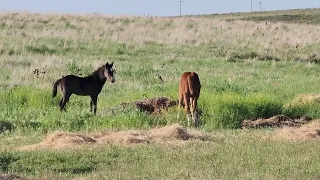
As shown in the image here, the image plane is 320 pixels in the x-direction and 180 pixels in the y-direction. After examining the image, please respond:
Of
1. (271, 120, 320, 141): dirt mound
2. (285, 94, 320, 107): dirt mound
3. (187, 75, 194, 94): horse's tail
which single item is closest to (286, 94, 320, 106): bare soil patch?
(285, 94, 320, 107): dirt mound

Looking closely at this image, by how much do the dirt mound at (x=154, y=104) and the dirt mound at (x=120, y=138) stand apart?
12.5ft

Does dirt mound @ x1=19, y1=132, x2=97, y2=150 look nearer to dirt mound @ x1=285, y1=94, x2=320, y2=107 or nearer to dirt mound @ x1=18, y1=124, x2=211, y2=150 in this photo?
dirt mound @ x1=18, y1=124, x2=211, y2=150

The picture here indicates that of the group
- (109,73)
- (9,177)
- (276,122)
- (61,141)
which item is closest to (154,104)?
(109,73)

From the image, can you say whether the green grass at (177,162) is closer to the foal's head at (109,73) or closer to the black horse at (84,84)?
the foal's head at (109,73)

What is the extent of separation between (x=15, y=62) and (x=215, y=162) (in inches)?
754

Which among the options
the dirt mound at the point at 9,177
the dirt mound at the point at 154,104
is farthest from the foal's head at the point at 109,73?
the dirt mound at the point at 9,177

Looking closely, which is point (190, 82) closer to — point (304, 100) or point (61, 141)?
point (304, 100)

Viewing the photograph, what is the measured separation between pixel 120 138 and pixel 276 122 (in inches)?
221

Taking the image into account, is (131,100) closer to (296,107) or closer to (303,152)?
(296,107)

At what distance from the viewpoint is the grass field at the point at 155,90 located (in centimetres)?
1112

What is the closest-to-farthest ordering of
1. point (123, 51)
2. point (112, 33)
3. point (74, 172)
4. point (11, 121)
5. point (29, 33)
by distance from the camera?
point (74, 172), point (11, 121), point (123, 51), point (29, 33), point (112, 33)

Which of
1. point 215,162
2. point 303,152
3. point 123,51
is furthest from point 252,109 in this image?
point 123,51

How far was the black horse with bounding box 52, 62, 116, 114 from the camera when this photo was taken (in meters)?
18.8

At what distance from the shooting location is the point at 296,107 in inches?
775
